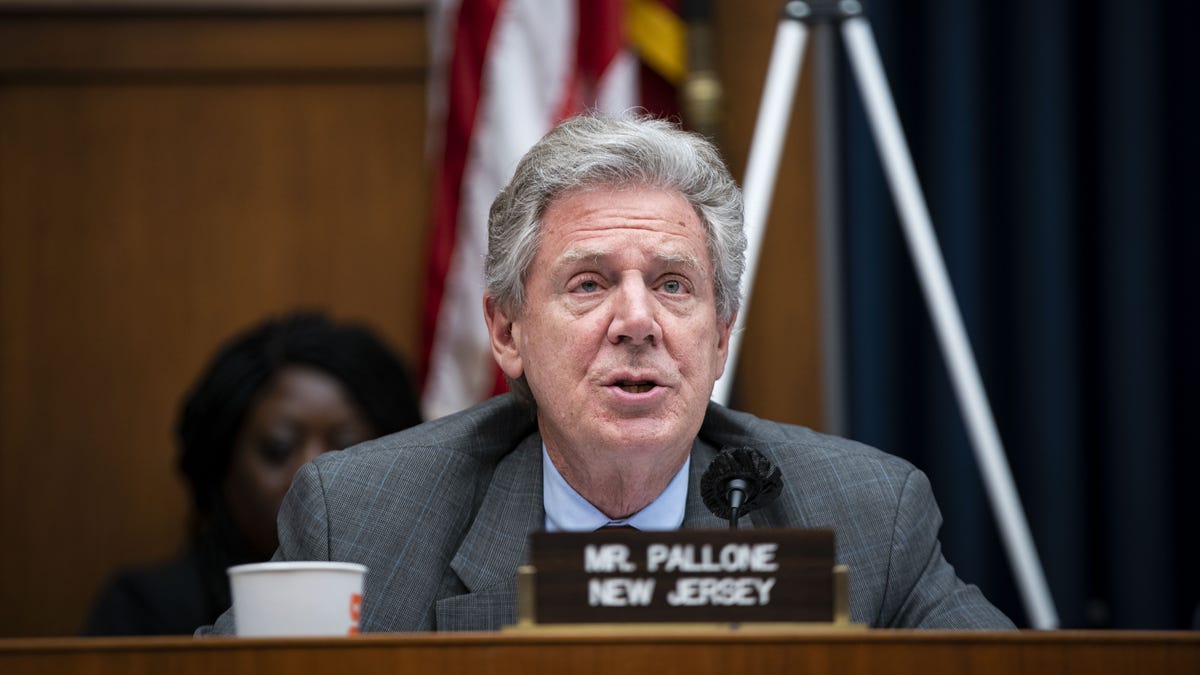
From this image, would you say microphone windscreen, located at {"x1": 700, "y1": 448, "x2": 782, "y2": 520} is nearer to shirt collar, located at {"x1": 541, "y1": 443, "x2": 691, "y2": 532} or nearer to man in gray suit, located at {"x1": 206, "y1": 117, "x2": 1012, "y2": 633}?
man in gray suit, located at {"x1": 206, "y1": 117, "x2": 1012, "y2": 633}

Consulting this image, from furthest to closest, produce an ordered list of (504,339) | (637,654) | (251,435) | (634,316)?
(251,435) → (504,339) → (634,316) → (637,654)

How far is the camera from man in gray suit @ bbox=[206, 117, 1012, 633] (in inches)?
78.5

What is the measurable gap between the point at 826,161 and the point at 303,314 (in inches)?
Result: 49.7

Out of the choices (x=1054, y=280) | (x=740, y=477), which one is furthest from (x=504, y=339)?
(x=1054, y=280)

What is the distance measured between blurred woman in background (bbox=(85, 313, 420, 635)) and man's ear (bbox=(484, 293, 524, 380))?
1.12m

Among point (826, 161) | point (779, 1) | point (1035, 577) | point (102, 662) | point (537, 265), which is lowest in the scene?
point (1035, 577)

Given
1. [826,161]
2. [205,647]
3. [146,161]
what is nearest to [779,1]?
[826,161]

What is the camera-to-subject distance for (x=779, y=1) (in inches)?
144

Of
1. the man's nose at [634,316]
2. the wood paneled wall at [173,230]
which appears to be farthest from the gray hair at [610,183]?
the wood paneled wall at [173,230]

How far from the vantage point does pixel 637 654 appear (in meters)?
1.27

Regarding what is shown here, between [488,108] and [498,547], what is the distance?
1536mm

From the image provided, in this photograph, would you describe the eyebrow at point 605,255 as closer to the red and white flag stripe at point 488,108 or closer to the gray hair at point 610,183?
the gray hair at point 610,183

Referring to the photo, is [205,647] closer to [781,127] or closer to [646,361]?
[646,361]

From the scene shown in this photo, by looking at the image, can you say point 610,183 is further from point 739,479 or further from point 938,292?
point 938,292
